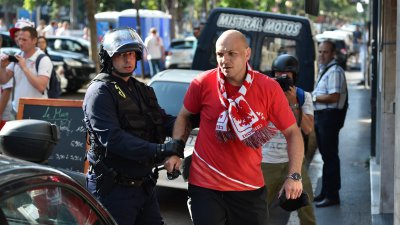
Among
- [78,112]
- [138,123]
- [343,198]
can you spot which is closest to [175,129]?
[138,123]

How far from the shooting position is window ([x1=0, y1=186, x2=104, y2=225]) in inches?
124

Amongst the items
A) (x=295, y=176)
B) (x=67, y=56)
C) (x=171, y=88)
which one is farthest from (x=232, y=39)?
(x=67, y=56)

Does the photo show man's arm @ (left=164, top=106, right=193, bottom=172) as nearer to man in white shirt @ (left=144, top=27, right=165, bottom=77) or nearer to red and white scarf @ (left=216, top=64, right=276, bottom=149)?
red and white scarf @ (left=216, top=64, right=276, bottom=149)

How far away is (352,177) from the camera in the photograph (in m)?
11.5

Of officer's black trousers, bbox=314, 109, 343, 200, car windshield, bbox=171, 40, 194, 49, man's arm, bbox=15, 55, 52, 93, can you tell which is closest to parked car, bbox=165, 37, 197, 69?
car windshield, bbox=171, 40, 194, 49

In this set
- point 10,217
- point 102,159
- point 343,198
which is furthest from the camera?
point 343,198

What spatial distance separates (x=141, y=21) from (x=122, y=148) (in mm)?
28710

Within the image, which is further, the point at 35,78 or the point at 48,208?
the point at 35,78

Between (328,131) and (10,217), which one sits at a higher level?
(10,217)

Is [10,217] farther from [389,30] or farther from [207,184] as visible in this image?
[389,30]

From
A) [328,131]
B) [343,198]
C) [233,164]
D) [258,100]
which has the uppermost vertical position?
[258,100]

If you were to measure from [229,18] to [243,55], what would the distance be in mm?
8002

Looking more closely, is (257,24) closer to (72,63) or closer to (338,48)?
(72,63)

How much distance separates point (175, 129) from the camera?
5086 mm
